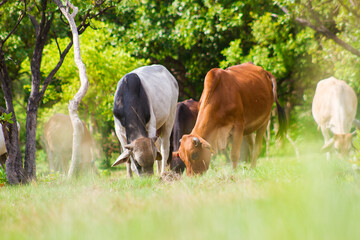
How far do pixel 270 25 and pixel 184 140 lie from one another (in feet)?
34.6

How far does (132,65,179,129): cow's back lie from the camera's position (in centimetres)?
790

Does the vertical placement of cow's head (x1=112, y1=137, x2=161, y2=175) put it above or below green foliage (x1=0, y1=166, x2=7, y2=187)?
above

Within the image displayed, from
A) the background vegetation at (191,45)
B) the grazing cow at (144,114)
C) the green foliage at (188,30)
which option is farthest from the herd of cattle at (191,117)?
the green foliage at (188,30)

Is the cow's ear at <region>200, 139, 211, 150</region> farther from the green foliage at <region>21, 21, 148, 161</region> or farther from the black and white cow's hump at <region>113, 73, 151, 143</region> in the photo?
the green foliage at <region>21, 21, 148, 161</region>

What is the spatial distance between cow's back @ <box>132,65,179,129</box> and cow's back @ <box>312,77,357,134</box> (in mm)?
4908

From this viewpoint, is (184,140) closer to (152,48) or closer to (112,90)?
(112,90)

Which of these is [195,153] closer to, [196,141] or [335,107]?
[196,141]

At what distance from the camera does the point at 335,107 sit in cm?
1131

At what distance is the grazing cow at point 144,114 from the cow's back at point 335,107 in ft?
15.9

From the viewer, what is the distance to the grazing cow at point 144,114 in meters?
6.14

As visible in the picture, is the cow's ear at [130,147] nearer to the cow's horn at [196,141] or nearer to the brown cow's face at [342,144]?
the cow's horn at [196,141]

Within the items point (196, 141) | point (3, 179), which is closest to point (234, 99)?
point (196, 141)

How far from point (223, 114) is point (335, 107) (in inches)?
243

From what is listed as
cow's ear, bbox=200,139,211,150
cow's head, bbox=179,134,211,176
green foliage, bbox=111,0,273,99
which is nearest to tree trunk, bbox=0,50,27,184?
cow's head, bbox=179,134,211,176
